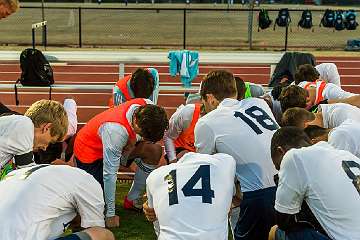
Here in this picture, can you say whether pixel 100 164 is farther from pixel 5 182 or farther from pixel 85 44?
pixel 85 44

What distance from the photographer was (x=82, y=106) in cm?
1047

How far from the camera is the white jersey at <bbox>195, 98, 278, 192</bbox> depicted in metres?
3.64

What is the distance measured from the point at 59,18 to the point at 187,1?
25.8 metres

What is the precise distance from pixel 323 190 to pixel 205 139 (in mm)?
1007

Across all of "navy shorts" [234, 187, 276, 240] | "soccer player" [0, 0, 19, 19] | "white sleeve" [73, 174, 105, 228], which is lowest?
"navy shorts" [234, 187, 276, 240]

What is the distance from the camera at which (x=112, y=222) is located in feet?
16.1

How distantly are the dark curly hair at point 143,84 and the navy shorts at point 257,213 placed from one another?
6.07ft

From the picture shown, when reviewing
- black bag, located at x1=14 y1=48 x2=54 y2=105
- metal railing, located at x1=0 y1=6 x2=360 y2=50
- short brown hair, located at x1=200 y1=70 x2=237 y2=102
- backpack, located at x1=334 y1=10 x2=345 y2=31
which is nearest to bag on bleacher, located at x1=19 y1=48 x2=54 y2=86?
black bag, located at x1=14 y1=48 x2=54 y2=105

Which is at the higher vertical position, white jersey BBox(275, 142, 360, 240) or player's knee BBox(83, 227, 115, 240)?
white jersey BBox(275, 142, 360, 240)

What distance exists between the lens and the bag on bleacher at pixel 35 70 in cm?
744

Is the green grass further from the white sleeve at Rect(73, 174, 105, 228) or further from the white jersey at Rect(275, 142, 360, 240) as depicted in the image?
the white jersey at Rect(275, 142, 360, 240)

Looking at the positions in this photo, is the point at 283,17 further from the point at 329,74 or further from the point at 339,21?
the point at 329,74

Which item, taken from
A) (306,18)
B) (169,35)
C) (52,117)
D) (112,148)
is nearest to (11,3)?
(112,148)

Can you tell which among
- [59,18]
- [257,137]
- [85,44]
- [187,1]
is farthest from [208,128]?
[187,1]
